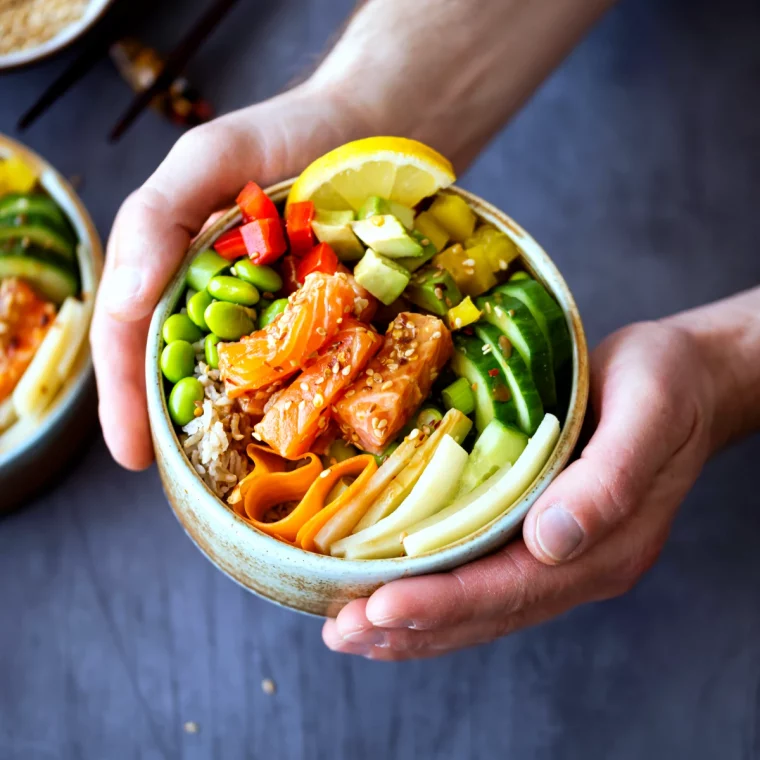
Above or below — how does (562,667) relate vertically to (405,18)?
below

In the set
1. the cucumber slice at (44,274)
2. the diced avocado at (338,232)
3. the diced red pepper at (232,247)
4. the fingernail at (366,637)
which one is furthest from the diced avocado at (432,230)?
the cucumber slice at (44,274)

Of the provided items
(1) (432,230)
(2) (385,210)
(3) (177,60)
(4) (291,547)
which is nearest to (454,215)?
(1) (432,230)

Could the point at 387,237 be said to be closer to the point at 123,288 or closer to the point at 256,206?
the point at 256,206

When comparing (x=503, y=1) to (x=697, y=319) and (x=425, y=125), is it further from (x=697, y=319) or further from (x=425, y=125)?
(x=697, y=319)

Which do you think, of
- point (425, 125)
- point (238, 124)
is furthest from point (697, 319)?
point (238, 124)

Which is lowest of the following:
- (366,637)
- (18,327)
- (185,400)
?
(366,637)

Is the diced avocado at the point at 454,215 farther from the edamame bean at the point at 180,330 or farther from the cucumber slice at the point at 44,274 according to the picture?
the cucumber slice at the point at 44,274
